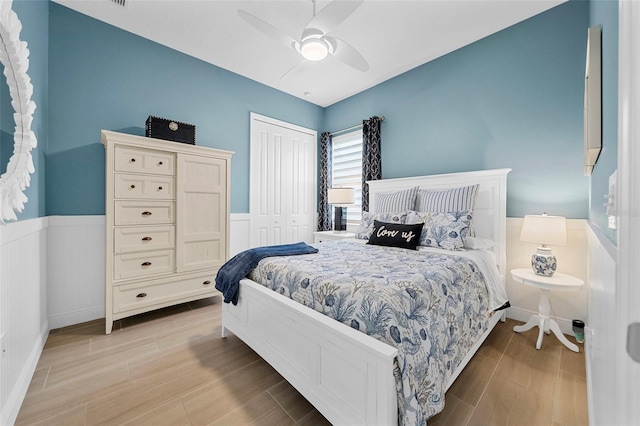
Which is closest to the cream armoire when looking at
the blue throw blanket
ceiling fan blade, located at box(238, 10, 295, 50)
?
the blue throw blanket

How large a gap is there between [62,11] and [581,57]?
476 centimetres

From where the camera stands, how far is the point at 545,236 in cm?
216

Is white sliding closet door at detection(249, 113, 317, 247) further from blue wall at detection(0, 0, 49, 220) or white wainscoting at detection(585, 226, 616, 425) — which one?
white wainscoting at detection(585, 226, 616, 425)

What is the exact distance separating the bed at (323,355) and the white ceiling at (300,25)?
7.23ft

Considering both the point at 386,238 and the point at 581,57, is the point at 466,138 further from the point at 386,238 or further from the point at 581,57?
the point at 386,238

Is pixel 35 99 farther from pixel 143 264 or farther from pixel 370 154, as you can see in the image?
pixel 370 154

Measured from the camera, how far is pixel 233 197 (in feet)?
12.0

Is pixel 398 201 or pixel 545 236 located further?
pixel 398 201

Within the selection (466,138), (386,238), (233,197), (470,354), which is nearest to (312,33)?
(386,238)

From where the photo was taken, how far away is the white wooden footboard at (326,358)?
1.08m

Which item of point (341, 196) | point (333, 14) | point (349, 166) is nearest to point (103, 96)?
point (333, 14)

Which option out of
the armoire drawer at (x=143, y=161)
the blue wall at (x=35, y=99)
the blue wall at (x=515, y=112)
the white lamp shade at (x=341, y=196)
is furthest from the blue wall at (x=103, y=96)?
the blue wall at (x=515, y=112)

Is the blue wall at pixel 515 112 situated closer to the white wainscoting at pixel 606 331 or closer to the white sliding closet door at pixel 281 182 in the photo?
the white sliding closet door at pixel 281 182

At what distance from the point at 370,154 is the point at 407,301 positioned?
9.59ft
